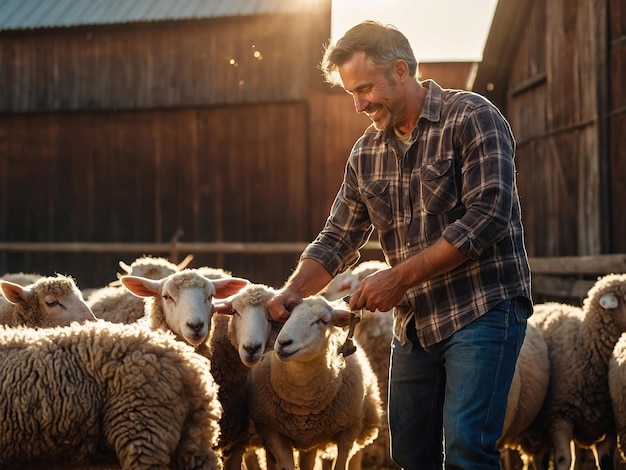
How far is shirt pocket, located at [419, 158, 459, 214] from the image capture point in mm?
3770

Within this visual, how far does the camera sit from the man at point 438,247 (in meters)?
3.57

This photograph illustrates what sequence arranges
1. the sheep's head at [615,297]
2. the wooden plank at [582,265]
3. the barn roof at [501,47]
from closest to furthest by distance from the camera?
the sheep's head at [615,297] → the wooden plank at [582,265] → the barn roof at [501,47]

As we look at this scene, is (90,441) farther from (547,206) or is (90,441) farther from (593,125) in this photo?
(547,206)

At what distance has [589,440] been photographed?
6.49 meters

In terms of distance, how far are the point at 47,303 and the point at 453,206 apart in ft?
10.0

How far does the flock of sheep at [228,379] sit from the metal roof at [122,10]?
1007cm

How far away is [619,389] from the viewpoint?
592cm

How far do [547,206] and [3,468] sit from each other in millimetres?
9792

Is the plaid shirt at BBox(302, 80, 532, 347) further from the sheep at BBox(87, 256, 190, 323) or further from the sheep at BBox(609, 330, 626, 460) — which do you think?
the sheep at BBox(87, 256, 190, 323)

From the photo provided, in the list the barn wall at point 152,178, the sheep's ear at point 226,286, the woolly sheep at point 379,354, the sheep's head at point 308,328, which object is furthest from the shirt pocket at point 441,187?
the barn wall at point 152,178

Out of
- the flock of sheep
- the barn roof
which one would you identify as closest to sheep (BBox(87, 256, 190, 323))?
the flock of sheep

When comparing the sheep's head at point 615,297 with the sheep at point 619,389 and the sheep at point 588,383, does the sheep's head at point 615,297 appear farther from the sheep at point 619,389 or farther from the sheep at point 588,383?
the sheep at point 619,389

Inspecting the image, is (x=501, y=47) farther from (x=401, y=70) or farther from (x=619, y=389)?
(x=401, y=70)

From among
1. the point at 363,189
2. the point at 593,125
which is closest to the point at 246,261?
the point at 593,125
